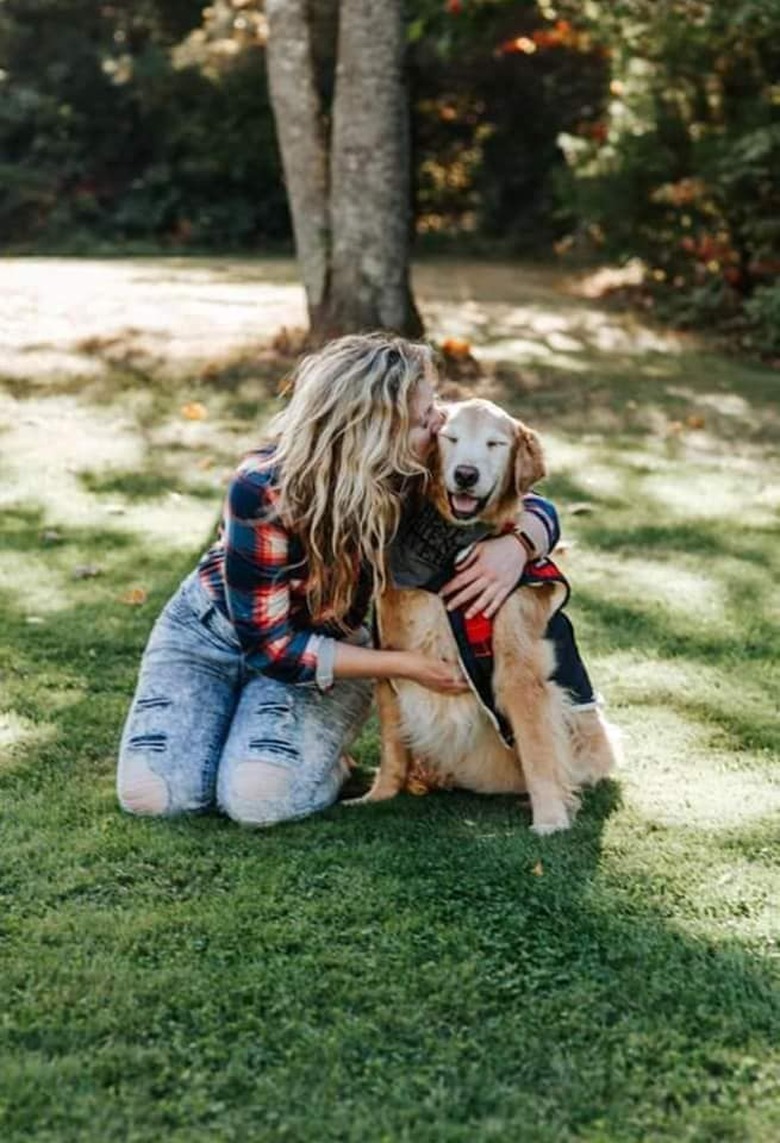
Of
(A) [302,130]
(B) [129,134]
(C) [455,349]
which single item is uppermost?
(A) [302,130]

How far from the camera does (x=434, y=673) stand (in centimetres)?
376

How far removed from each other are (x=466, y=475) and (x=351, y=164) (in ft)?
16.9

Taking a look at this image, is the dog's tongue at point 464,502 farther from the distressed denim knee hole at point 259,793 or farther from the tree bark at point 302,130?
the tree bark at point 302,130

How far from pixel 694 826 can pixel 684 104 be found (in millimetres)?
Answer: 10103

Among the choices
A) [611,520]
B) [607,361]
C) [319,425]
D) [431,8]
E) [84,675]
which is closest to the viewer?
[319,425]

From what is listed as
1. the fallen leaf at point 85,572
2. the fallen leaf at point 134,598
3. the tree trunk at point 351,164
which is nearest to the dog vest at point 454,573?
the fallen leaf at point 134,598

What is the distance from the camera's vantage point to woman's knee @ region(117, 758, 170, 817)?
3795mm

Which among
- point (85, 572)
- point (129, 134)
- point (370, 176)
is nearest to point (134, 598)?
point (85, 572)

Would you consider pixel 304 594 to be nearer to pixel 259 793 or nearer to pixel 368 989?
pixel 259 793

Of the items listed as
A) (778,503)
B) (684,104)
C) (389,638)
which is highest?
(684,104)

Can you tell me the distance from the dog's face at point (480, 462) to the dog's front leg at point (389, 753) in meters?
0.54

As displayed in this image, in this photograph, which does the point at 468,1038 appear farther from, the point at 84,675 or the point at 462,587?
the point at 84,675

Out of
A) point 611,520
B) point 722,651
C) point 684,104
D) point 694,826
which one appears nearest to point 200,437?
point 611,520

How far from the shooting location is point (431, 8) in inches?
470
